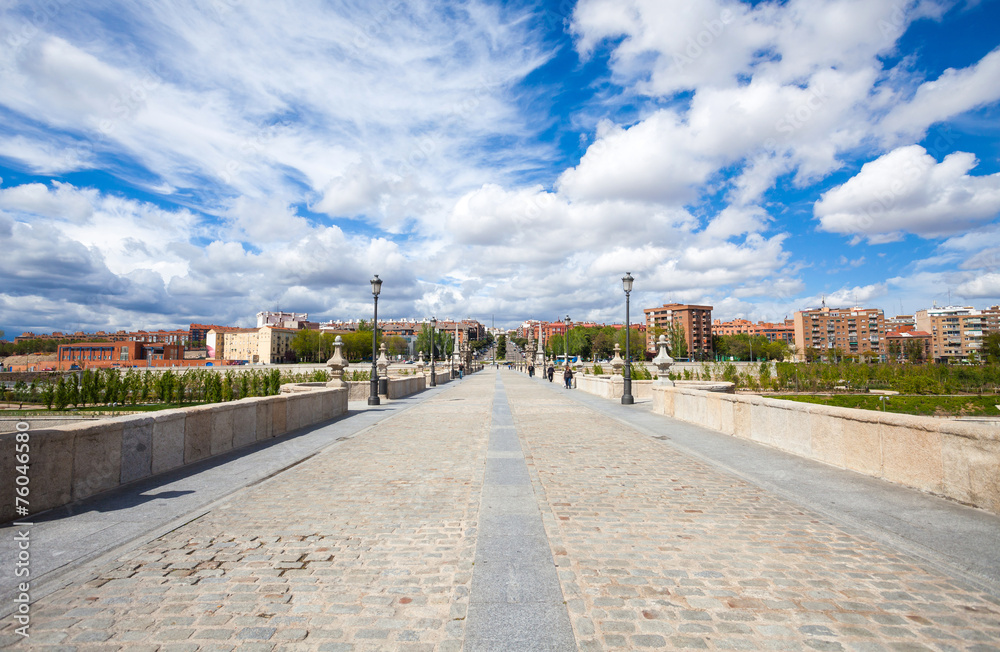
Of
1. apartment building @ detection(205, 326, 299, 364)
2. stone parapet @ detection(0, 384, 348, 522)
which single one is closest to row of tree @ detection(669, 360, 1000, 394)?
stone parapet @ detection(0, 384, 348, 522)

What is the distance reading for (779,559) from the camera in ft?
13.4

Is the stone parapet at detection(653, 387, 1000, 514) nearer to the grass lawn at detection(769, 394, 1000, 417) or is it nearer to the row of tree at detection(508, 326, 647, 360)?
the grass lawn at detection(769, 394, 1000, 417)

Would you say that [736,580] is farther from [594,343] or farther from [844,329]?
[844,329]

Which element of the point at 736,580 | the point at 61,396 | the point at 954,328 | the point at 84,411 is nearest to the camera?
the point at 736,580

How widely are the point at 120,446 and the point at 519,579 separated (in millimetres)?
5673

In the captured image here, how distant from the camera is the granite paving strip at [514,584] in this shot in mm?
2885

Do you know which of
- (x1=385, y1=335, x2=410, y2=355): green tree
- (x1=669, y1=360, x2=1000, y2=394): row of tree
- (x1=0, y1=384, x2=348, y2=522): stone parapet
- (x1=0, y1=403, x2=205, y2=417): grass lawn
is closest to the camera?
(x1=0, y1=384, x2=348, y2=522): stone parapet

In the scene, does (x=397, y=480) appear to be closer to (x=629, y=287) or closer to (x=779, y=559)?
(x=779, y=559)

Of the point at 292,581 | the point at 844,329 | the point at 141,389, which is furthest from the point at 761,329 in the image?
the point at 292,581

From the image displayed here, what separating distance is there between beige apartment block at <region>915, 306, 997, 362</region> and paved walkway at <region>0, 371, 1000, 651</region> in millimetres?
188807

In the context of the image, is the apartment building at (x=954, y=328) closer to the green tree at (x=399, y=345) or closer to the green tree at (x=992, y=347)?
the green tree at (x=992, y=347)

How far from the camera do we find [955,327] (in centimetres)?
15388
